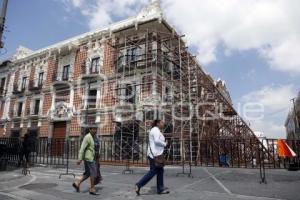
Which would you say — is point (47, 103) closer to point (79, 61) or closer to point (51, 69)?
point (51, 69)

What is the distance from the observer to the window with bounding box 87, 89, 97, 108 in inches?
828

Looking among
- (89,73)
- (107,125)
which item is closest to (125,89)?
(107,125)

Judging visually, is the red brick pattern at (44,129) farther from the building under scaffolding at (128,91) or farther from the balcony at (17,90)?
the balcony at (17,90)

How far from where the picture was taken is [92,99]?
21.3m

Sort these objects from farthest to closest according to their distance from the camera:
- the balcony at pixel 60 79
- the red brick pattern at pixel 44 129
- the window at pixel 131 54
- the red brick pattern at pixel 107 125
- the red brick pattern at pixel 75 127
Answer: the balcony at pixel 60 79 < the red brick pattern at pixel 44 129 < the red brick pattern at pixel 75 127 < the window at pixel 131 54 < the red brick pattern at pixel 107 125

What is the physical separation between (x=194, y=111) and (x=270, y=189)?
1181 cm

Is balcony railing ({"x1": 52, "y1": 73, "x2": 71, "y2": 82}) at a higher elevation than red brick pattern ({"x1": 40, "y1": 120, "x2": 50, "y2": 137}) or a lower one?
higher

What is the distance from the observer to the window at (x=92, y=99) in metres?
21.0

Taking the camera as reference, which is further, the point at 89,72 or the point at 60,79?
the point at 60,79

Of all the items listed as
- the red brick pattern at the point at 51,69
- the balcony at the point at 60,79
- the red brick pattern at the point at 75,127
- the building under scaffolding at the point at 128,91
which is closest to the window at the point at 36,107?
the building under scaffolding at the point at 128,91

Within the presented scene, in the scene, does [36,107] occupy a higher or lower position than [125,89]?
lower

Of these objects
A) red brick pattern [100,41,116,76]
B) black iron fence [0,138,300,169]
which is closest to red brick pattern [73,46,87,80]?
red brick pattern [100,41,116,76]

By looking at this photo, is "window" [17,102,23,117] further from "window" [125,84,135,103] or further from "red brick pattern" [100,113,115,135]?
"window" [125,84,135,103]

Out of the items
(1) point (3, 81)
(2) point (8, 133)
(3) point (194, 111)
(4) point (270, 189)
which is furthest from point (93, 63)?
(4) point (270, 189)
